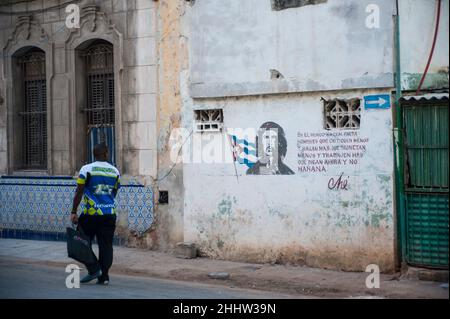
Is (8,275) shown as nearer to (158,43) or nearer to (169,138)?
(169,138)

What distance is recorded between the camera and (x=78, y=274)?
9688 mm

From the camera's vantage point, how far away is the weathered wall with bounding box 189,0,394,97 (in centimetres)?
982

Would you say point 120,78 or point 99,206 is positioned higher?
point 120,78

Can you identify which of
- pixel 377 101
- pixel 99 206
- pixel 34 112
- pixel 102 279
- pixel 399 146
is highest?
pixel 34 112

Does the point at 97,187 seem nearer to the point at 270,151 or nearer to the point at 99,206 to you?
the point at 99,206

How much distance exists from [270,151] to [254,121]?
513 millimetres

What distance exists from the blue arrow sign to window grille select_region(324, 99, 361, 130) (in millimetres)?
145

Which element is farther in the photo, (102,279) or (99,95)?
(99,95)

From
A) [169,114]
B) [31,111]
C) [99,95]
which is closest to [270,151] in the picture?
[169,114]

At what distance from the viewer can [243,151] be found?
11.0 m

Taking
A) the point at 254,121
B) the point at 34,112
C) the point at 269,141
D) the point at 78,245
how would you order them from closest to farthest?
1. the point at 78,245
2. the point at 269,141
3. the point at 254,121
4. the point at 34,112

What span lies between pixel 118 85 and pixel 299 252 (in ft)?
14.2

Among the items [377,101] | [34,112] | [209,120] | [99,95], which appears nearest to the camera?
[377,101]
